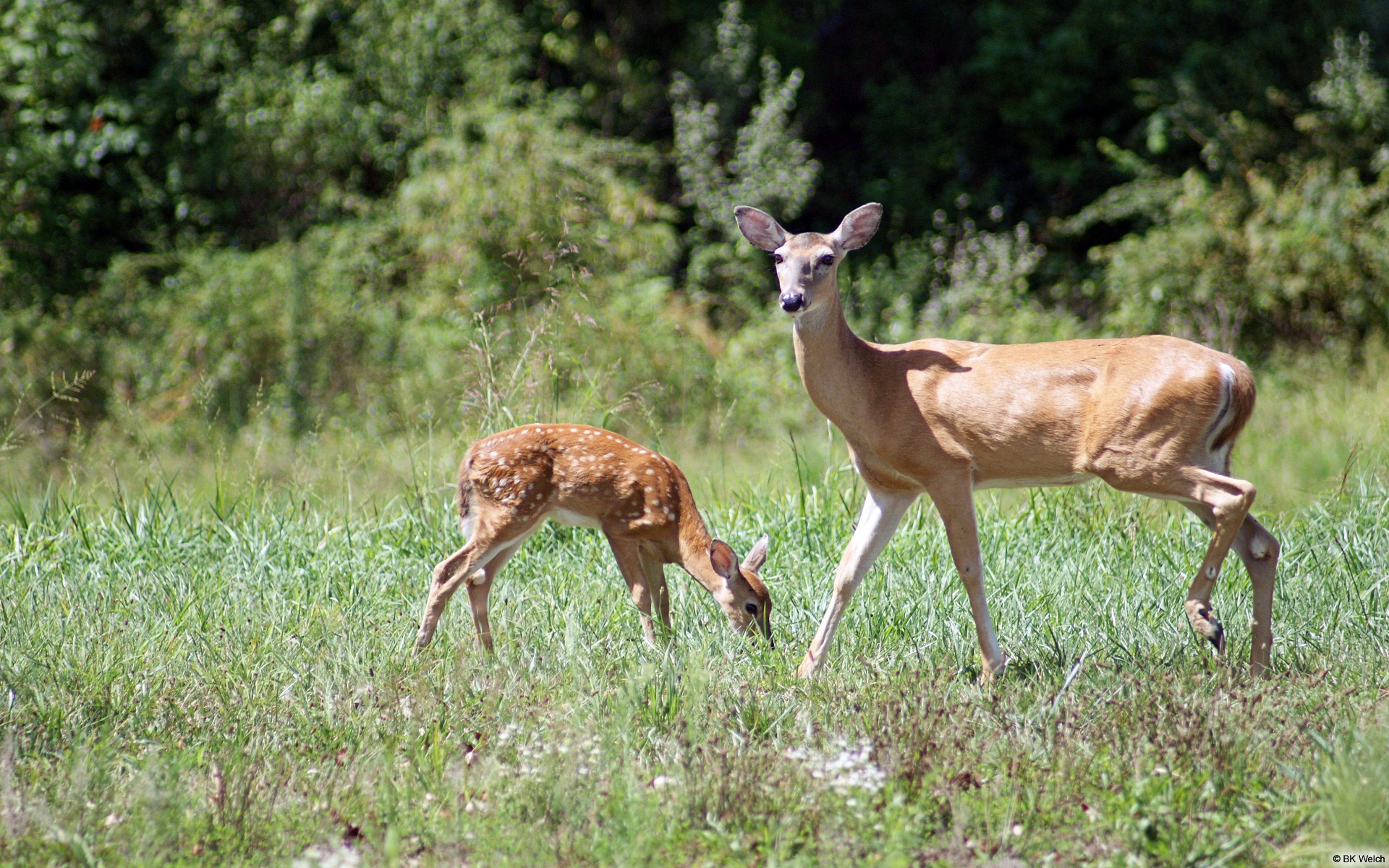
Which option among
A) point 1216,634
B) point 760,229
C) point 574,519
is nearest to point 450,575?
point 574,519

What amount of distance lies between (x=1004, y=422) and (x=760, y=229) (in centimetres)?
115

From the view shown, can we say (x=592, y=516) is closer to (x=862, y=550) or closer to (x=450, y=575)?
(x=450, y=575)

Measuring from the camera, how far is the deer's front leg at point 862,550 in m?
4.51

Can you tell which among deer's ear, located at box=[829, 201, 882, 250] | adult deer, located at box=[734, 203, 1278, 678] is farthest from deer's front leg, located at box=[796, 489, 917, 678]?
deer's ear, located at box=[829, 201, 882, 250]

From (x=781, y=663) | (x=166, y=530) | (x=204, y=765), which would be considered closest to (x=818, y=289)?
(x=781, y=663)

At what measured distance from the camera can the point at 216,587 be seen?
5328 millimetres

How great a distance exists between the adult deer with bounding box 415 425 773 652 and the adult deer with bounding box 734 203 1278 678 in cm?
59

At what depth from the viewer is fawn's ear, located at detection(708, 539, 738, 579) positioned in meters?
4.84

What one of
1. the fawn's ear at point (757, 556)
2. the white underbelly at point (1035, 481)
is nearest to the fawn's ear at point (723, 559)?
the fawn's ear at point (757, 556)

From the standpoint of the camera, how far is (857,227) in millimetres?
4613

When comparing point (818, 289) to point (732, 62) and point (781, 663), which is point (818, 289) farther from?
point (732, 62)

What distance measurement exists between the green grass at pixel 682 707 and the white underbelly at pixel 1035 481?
576 mm

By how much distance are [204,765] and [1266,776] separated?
2.88 m

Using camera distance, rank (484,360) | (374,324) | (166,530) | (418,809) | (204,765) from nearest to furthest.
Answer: (418,809) < (204,765) < (166,530) < (484,360) < (374,324)
